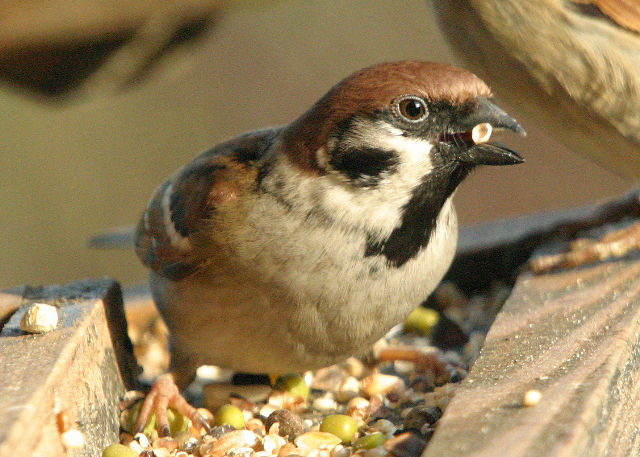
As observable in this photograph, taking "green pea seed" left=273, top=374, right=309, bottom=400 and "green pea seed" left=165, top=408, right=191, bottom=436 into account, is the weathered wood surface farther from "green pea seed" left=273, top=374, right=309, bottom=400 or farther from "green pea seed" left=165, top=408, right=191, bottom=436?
"green pea seed" left=273, top=374, right=309, bottom=400

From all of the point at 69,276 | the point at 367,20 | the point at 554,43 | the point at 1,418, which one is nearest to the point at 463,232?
the point at 554,43

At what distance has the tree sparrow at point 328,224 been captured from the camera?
153cm

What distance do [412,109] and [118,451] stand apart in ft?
2.43

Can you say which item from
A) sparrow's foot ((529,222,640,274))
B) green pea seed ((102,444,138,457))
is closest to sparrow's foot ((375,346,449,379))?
sparrow's foot ((529,222,640,274))

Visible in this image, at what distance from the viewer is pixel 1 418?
115cm

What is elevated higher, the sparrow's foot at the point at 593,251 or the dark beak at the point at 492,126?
the dark beak at the point at 492,126

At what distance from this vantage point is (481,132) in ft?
5.08

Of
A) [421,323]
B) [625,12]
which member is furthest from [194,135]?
[625,12]

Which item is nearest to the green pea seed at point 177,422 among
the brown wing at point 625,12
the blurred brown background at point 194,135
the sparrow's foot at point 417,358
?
the sparrow's foot at point 417,358

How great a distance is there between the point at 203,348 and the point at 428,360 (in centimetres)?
50

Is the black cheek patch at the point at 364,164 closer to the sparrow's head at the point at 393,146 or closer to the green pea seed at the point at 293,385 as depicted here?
the sparrow's head at the point at 393,146

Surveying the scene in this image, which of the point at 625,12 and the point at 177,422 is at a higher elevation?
the point at 625,12

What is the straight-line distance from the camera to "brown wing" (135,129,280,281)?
1.73 m

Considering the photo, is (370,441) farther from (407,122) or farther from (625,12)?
(625,12)
